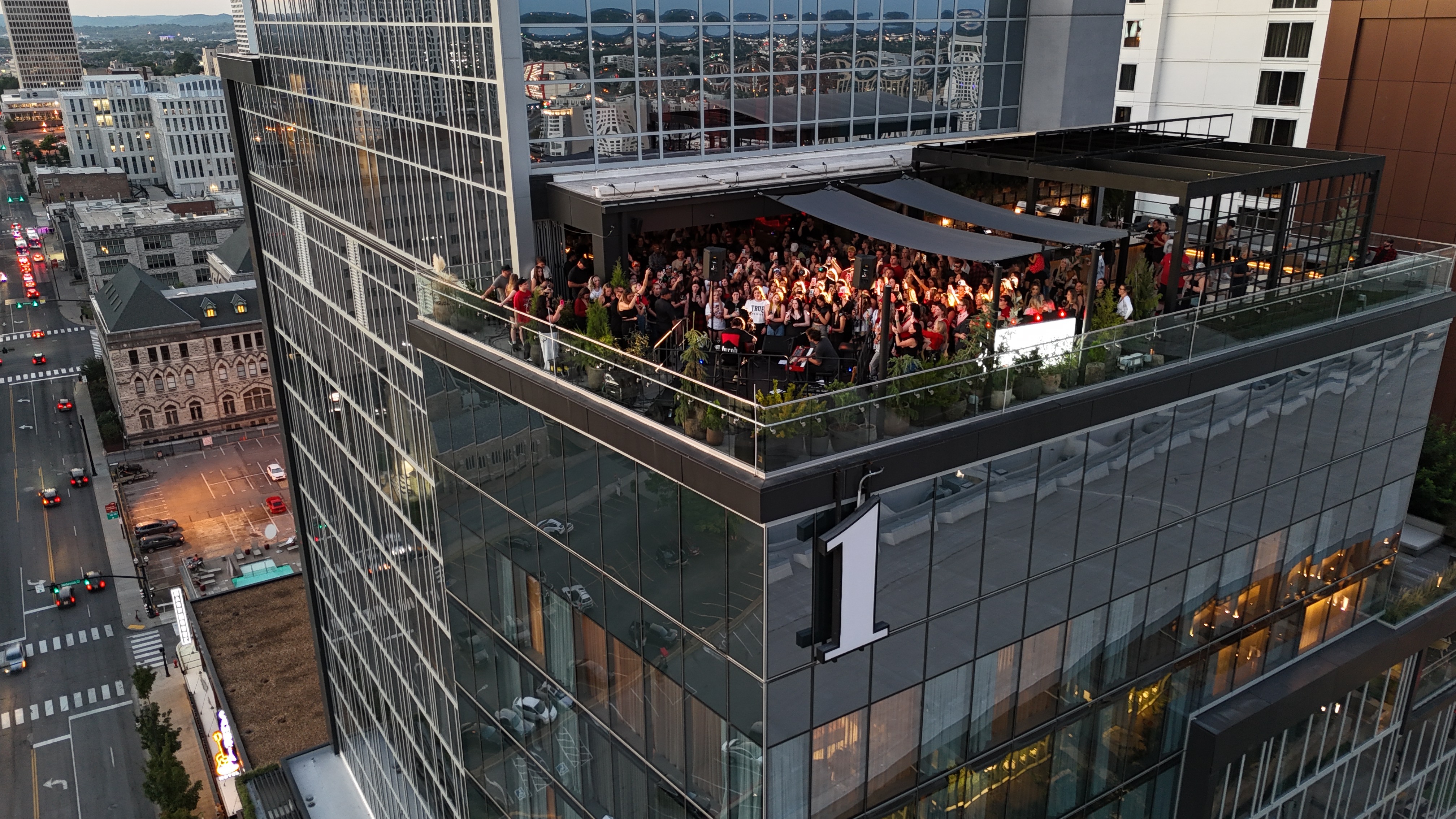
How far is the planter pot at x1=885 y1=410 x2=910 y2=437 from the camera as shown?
43.1 ft

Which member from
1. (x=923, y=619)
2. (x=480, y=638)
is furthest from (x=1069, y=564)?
(x=480, y=638)

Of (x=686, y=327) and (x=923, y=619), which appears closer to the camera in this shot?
(x=923, y=619)

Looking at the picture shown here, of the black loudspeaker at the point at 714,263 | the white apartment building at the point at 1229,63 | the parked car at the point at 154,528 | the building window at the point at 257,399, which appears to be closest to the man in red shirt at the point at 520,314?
the black loudspeaker at the point at 714,263

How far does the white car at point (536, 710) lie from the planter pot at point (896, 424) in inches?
352

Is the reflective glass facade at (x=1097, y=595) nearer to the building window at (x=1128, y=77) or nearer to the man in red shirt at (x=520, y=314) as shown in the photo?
the man in red shirt at (x=520, y=314)

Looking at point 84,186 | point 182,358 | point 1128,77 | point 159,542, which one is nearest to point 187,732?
point 159,542

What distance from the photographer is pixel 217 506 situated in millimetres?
74625

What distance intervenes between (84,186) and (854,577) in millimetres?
165118

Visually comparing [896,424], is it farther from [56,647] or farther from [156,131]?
[156,131]

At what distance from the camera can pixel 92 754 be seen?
51.7m

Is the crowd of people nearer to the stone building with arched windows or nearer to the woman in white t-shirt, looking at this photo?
the woman in white t-shirt

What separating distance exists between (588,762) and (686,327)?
799 cm

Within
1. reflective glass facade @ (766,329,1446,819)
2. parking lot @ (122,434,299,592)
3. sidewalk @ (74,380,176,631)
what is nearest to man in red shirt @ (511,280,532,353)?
reflective glass facade @ (766,329,1446,819)

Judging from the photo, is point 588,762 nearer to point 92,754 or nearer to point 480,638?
point 480,638
